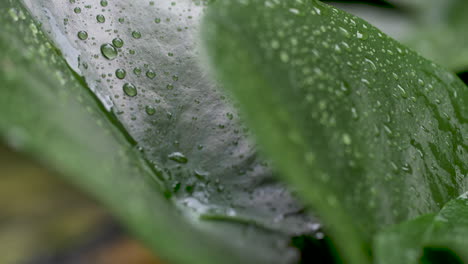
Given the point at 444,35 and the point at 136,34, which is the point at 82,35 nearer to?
the point at 136,34

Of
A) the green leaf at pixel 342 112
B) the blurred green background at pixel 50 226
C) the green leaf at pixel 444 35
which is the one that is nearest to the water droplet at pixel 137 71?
the green leaf at pixel 342 112

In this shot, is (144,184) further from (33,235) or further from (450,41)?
(33,235)

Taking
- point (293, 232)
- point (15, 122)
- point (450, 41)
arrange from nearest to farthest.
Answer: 1. point (15, 122)
2. point (293, 232)
3. point (450, 41)

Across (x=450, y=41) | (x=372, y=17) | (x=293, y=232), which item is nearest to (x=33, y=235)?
(x=372, y=17)

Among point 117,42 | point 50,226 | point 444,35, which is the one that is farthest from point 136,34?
point 50,226

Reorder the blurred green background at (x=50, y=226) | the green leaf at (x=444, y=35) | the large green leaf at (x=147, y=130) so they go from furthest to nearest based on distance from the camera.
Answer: the blurred green background at (x=50, y=226)
the green leaf at (x=444, y=35)
the large green leaf at (x=147, y=130)

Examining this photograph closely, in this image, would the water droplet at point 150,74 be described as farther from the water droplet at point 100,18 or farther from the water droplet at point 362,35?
the water droplet at point 362,35
